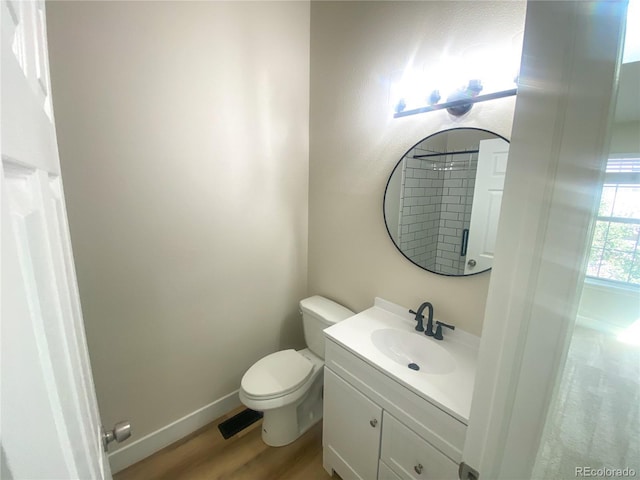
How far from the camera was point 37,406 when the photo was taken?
0.22 metres

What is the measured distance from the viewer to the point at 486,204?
1.18 metres

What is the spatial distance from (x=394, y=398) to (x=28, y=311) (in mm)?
1154

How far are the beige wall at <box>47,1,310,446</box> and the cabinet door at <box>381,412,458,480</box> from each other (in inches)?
Answer: 42.7

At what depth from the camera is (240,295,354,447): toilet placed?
145 cm

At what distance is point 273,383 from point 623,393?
56.4 inches

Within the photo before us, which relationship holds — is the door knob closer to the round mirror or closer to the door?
the door

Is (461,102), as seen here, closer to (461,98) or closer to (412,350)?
(461,98)

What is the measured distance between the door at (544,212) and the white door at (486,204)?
2.48 feet

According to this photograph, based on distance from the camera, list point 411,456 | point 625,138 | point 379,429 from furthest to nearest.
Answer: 1. point 379,429
2. point 411,456
3. point 625,138

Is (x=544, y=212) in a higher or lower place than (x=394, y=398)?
higher

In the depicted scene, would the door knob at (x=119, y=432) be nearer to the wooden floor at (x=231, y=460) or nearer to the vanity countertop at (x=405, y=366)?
the vanity countertop at (x=405, y=366)

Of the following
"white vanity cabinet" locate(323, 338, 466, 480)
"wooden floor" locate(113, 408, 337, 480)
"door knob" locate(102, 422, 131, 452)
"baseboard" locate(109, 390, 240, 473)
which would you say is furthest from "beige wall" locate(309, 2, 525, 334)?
"door knob" locate(102, 422, 131, 452)
